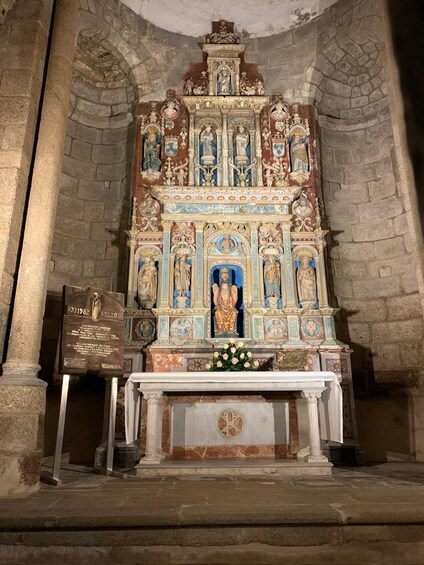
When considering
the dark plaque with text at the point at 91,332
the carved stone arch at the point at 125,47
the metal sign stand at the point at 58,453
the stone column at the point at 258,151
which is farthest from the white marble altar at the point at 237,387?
the carved stone arch at the point at 125,47

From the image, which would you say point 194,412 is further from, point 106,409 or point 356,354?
point 356,354

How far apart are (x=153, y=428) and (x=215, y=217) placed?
12.8ft

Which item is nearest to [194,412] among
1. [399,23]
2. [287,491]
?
[287,491]

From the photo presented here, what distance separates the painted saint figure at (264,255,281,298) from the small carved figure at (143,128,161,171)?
289 cm

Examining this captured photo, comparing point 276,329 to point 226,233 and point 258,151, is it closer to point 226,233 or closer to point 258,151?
point 226,233

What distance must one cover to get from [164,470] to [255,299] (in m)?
3.20

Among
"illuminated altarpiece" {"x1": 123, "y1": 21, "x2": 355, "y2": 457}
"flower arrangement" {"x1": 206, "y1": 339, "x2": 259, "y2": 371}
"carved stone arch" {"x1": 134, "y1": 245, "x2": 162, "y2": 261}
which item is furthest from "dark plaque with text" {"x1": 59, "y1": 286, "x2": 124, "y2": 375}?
"carved stone arch" {"x1": 134, "y1": 245, "x2": 162, "y2": 261}

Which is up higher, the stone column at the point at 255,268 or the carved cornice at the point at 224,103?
the carved cornice at the point at 224,103

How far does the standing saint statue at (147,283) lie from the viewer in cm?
737

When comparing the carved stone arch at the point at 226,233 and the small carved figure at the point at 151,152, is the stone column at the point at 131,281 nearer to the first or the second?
the carved stone arch at the point at 226,233

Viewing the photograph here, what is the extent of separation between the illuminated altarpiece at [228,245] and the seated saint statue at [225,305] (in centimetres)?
2

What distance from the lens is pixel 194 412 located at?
19.4 feet

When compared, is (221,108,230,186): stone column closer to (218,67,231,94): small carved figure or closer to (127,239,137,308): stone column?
(218,67,231,94): small carved figure

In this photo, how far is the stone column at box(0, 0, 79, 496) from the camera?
4.09 meters
